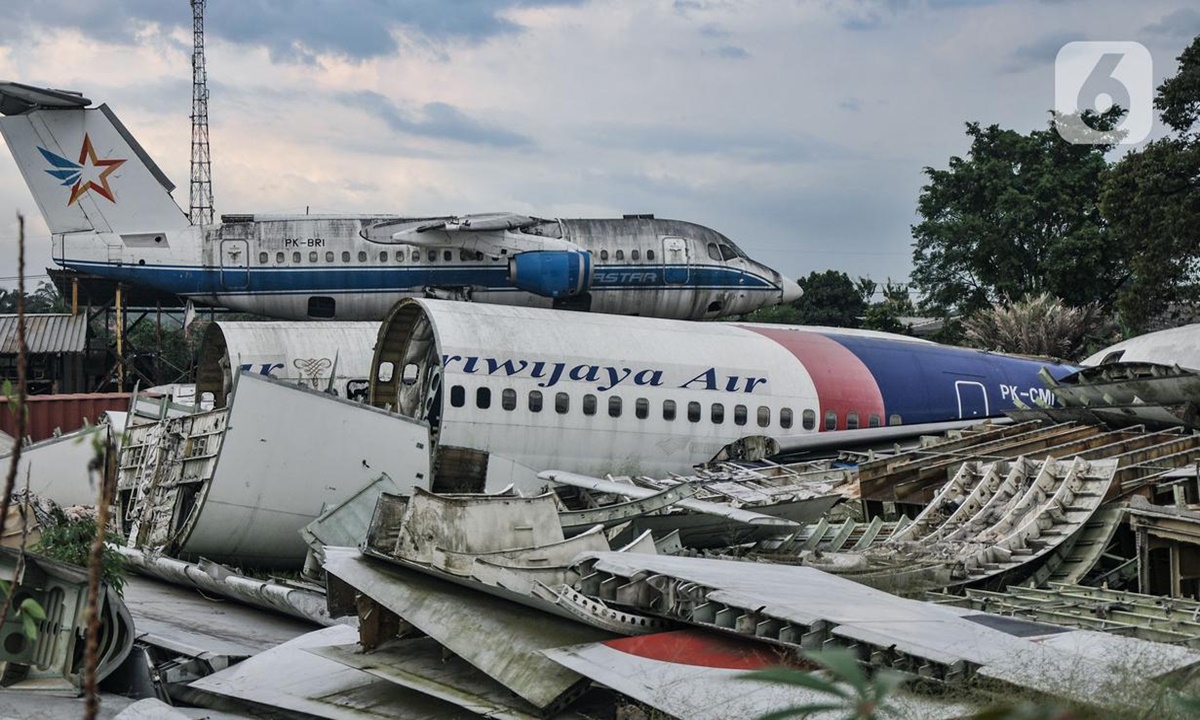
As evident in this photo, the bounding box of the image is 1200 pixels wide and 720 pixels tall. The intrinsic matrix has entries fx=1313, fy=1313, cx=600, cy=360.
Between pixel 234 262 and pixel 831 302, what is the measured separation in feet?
108

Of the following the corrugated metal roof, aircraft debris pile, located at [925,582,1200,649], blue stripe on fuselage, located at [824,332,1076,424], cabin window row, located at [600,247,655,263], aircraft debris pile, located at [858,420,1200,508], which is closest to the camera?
aircraft debris pile, located at [925,582,1200,649]

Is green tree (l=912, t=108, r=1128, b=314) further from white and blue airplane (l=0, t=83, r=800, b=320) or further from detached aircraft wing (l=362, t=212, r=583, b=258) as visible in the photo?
detached aircraft wing (l=362, t=212, r=583, b=258)

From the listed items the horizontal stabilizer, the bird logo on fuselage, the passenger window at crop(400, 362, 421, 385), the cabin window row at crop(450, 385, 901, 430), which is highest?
the horizontal stabilizer

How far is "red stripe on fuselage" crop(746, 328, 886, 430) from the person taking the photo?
972 inches

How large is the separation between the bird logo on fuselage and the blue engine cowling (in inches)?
464

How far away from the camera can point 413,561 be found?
1182 centimetres

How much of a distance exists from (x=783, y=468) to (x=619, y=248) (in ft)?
49.2

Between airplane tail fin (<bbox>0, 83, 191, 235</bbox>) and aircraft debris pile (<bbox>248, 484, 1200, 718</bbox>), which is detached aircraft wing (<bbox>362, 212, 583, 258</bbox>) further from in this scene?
aircraft debris pile (<bbox>248, 484, 1200, 718</bbox>)

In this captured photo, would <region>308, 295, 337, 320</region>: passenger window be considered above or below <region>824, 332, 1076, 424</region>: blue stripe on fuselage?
above

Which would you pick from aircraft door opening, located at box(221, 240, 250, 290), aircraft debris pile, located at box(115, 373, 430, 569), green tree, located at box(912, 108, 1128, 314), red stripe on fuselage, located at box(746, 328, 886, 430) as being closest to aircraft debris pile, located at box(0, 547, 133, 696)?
aircraft debris pile, located at box(115, 373, 430, 569)

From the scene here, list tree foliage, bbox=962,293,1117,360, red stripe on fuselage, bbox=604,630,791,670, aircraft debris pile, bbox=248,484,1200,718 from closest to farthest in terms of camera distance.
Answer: aircraft debris pile, bbox=248,484,1200,718 → red stripe on fuselage, bbox=604,630,791,670 → tree foliage, bbox=962,293,1117,360

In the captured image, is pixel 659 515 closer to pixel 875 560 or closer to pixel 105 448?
pixel 875 560

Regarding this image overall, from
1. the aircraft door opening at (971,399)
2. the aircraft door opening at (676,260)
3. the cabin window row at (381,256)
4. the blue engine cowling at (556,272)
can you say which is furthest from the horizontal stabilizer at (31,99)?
the aircraft door opening at (971,399)

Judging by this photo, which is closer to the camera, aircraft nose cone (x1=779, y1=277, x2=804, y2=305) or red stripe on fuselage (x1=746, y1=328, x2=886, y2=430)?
red stripe on fuselage (x1=746, y1=328, x2=886, y2=430)
